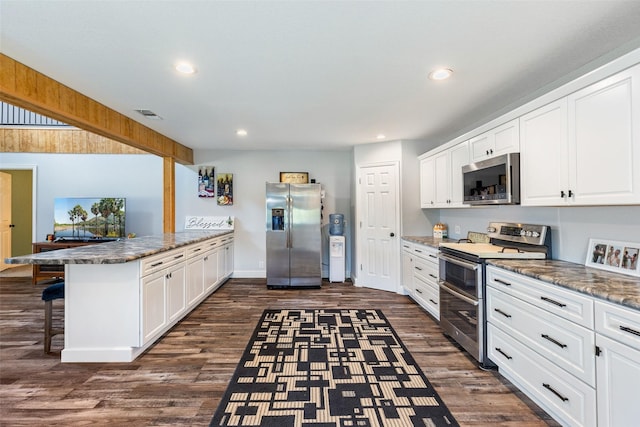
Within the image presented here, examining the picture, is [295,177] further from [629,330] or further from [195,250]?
[629,330]

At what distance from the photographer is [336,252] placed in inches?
209

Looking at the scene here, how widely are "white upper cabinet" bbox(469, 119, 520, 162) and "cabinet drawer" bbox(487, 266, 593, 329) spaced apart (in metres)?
1.10

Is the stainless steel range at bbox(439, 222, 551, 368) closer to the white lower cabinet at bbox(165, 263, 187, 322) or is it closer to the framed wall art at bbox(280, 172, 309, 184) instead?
the white lower cabinet at bbox(165, 263, 187, 322)

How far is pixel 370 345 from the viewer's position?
9.18 ft

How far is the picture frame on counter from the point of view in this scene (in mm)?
1802

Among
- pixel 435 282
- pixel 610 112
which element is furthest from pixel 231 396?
pixel 610 112

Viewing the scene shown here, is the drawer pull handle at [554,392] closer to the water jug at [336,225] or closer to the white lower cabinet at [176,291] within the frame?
the white lower cabinet at [176,291]

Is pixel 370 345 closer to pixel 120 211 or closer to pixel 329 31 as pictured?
pixel 329 31

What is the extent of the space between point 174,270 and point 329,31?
9.08 feet

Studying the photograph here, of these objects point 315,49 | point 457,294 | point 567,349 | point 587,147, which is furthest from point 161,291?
point 587,147

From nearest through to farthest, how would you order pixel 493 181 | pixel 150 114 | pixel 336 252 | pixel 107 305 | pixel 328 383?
pixel 328 383 → pixel 107 305 → pixel 493 181 → pixel 150 114 → pixel 336 252

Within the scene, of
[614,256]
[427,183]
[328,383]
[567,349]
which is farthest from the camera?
[427,183]

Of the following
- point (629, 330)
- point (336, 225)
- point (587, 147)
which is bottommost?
point (629, 330)

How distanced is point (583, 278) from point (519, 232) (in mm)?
1039
